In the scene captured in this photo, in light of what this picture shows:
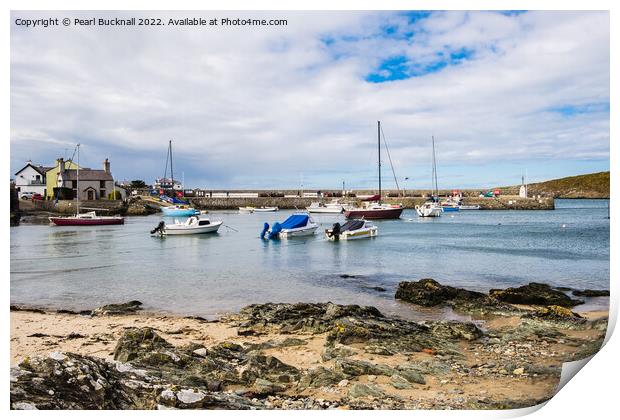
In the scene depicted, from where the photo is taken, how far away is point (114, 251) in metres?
19.2

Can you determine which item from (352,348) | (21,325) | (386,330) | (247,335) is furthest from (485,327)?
(21,325)

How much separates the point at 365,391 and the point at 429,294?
502cm

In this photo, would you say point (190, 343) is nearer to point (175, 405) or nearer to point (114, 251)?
point (175, 405)

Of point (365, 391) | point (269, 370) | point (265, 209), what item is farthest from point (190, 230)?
point (265, 209)

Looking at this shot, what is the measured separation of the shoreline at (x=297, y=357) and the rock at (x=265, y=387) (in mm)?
16

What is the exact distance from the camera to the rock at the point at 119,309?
843cm

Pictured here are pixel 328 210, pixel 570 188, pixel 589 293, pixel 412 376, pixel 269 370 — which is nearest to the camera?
pixel 412 376

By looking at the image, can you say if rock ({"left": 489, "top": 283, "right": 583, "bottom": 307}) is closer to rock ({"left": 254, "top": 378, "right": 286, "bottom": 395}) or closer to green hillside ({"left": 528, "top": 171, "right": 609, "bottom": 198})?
rock ({"left": 254, "top": 378, "right": 286, "bottom": 395})

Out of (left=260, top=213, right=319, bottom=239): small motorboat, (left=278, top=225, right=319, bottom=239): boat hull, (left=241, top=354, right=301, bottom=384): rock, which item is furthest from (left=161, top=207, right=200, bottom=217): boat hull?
(left=241, top=354, right=301, bottom=384): rock

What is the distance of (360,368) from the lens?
5.16m

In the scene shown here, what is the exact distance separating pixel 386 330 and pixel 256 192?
6284 centimetres

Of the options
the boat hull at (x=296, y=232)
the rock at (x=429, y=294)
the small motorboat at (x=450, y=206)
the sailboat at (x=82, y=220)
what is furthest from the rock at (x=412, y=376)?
the small motorboat at (x=450, y=206)

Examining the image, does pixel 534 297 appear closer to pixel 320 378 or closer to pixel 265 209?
pixel 320 378

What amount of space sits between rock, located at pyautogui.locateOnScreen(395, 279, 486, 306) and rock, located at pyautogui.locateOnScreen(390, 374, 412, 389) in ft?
14.2
